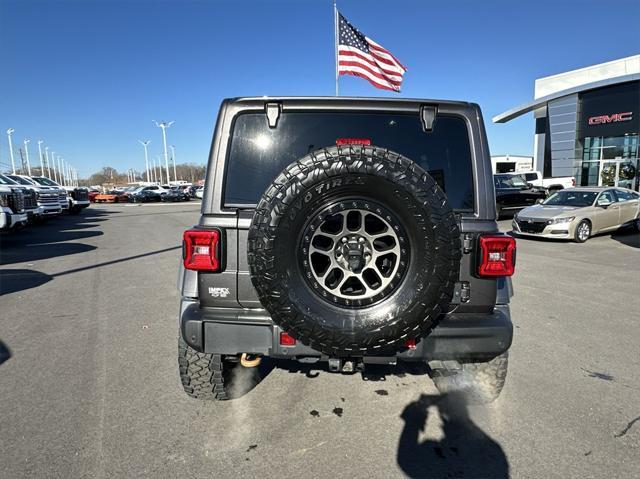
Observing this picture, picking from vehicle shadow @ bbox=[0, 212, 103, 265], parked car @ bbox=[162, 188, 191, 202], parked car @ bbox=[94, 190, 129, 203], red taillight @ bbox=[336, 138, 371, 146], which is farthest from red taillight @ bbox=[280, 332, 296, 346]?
parked car @ bbox=[94, 190, 129, 203]

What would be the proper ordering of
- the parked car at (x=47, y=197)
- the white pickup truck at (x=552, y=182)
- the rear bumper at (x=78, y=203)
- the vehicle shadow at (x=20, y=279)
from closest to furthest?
the vehicle shadow at (x=20, y=279), the parked car at (x=47, y=197), the rear bumper at (x=78, y=203), the white pickup truck at (x=552, y=182)

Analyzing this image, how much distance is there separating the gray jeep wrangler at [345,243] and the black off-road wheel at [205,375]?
0.01m

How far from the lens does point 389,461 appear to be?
2.30 m

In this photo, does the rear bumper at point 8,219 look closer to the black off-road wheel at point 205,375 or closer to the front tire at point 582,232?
the black off-road wheel at point 205,375

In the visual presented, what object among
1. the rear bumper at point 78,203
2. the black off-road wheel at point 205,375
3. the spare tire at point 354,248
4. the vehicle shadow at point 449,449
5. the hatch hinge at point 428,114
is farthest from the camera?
the rear bumper at point 78,203

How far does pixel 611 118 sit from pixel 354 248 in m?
32.7

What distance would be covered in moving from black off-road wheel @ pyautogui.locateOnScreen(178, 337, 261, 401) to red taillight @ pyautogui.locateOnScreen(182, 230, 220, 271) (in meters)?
0.63

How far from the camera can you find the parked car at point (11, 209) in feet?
32.0

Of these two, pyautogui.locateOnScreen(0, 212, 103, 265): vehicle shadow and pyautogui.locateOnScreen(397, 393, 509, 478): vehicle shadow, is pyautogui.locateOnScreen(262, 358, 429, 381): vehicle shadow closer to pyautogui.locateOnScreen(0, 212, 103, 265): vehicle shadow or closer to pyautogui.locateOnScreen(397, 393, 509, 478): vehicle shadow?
pyautogui.locateOnScreen(397, 393, 509, 478): vehicle shadow

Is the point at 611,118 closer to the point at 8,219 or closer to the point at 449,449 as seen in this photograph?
the point at 449,449

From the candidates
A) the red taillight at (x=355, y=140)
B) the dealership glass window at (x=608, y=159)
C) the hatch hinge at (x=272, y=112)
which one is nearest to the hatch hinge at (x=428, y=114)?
the red taillight at (x=355, y=140)

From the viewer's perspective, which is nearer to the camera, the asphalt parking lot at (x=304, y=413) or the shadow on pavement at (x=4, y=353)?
the asphalt parking lot at (x=304, y=413)

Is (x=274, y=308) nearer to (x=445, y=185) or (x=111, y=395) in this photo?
(x=445, y=185)

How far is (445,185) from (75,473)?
8.77ft
